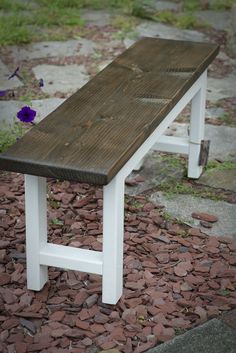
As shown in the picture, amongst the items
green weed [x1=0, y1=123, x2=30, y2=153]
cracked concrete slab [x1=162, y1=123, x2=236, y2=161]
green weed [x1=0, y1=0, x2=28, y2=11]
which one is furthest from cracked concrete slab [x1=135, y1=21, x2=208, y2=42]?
green weed [x1=0, y1=123, x2=30, y2=153]

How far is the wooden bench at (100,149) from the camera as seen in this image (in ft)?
9.98

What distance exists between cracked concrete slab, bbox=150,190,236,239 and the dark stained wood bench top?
0.59 metres

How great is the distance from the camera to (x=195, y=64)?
4.09m

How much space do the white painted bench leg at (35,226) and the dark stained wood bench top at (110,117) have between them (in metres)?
0.12

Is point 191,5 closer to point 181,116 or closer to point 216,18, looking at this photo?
point 216,18

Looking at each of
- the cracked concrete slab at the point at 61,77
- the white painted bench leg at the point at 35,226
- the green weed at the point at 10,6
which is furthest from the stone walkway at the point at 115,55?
the white painted bench leg at the point at 35,226

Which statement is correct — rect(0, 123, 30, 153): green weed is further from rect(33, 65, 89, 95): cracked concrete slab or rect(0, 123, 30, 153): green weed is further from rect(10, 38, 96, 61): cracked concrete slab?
rect(10, 38, 96, 61): cracked concrete slab

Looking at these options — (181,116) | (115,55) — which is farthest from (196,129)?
(115,55)

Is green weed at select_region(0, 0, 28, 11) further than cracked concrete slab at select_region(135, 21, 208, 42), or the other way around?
green weed at select_region(0, 0, 28, 11)

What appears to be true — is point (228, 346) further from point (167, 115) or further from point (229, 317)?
point (167, 115)

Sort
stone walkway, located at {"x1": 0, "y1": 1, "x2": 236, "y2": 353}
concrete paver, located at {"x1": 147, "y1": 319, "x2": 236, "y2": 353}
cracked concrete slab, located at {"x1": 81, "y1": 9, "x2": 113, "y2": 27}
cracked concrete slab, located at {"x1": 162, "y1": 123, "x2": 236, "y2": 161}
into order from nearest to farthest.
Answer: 1. concrete paver, located at {"x1": 147, "y1": 319, "x2": 236, "y2": 353}
2. stone walkway, located at {"x1": 0, "y1": 1, "x2": 236, "y2": 353}
3. cracked concrete slab, located at {"x1": 162, "y1": 123, "x2": 236, "y2": 161}
4. cracked concrete slab, located at {"x1": 81, "y1": 9, "x2": 113, "y2": 27}

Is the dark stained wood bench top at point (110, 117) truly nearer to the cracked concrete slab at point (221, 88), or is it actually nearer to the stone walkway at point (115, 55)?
the stone walkway at point (115, 55)

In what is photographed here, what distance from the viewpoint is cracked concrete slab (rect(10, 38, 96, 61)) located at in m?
6.19

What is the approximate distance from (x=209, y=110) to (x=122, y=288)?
215 cm
